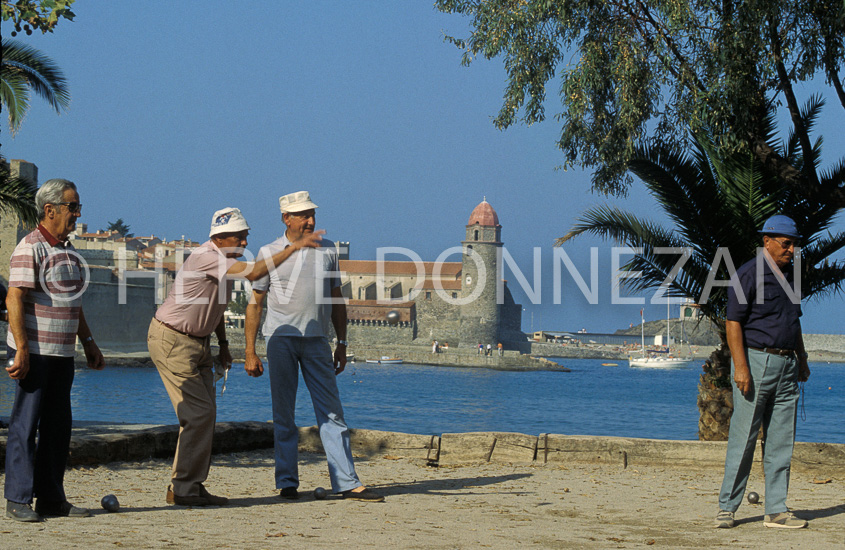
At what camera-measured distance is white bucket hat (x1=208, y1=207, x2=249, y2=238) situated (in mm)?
4824

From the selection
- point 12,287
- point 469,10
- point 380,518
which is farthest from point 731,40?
point 12,287

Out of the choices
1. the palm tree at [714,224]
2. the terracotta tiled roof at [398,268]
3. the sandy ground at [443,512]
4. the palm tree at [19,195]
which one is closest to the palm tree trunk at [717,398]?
the palm tree at [714,224]

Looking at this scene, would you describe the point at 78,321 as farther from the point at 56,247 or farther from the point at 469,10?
the point at 469,10

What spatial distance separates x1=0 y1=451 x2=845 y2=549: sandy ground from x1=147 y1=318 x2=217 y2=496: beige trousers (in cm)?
17

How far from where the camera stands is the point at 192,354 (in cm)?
466

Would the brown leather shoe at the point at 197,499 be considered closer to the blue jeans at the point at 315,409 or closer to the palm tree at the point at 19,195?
the blue jeans at the point at 315,409

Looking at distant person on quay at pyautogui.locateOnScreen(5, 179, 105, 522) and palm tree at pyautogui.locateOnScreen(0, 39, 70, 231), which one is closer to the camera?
distant person on quay at pyautogui.locateOnScreen(5, 179, 105, 522)

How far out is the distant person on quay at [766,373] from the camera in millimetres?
4500

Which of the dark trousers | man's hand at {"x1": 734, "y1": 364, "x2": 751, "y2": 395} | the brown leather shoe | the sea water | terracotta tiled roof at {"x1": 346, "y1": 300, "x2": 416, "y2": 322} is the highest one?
terracotta tiled roof at {"x1": 346, "y1": 300, "x2": 416, "y2": 322}

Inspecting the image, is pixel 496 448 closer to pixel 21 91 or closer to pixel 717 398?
pixel 717 398

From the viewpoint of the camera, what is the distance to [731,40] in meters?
8.30

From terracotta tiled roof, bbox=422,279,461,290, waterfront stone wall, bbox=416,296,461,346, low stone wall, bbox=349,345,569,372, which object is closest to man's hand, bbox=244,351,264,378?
low stone wall, bbox=349,345,569,372

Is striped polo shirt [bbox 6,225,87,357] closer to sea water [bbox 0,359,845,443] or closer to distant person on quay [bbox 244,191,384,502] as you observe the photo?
distant person on quay [bbox 244,191,384,502]

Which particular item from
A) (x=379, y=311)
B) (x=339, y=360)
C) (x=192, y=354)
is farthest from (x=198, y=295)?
(x=379, y=311)
